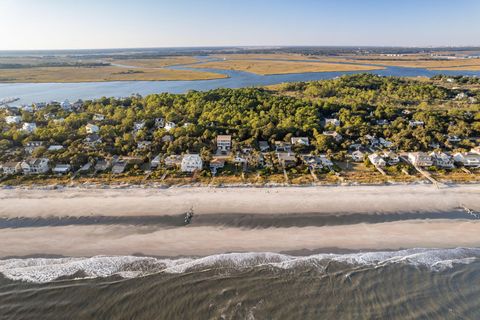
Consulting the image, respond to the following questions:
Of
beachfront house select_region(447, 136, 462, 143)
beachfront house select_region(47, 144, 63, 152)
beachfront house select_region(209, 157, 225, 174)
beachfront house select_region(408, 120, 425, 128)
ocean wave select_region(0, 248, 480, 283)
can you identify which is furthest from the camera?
beachfront house select_region(408, 120, 425, 128)

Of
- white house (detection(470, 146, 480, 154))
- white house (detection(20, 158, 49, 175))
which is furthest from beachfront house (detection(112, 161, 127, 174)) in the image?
white house (detection(470, 146, 480, 154))

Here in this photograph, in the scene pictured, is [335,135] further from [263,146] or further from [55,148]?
[55,148]

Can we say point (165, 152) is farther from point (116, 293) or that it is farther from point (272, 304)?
point (272, 304)

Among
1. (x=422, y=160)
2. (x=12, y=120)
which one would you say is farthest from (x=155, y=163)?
(x=12, y=120)

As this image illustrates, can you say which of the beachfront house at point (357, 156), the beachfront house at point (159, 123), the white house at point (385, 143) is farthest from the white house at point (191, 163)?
the white house at point (385, 143)

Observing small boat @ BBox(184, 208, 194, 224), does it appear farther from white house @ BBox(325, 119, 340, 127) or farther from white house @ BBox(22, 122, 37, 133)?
white house @ BBox(22, 122, 37, 133)
